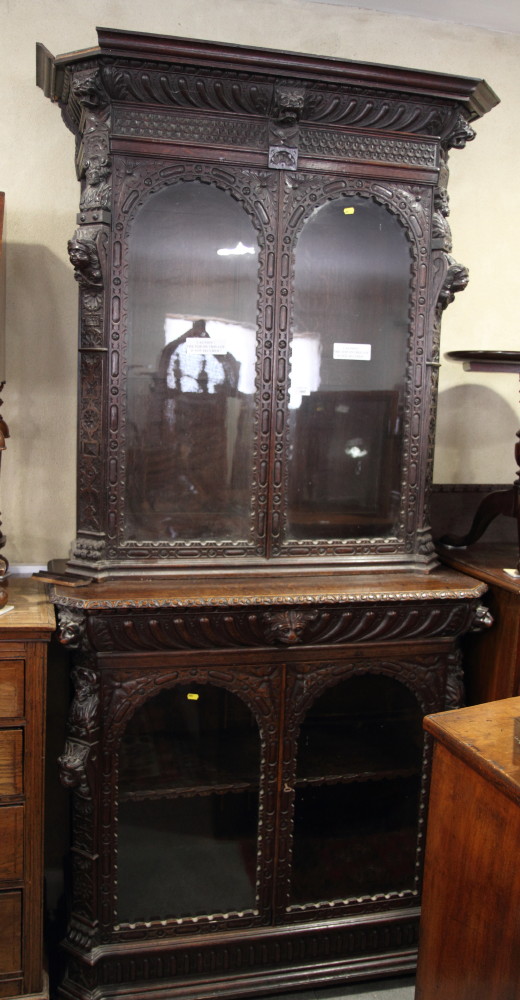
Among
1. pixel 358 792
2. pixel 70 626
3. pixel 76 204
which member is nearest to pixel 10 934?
pixel 70 626

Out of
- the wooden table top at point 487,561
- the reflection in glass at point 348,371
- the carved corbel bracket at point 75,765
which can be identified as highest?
the reflection in glass at point 348,371

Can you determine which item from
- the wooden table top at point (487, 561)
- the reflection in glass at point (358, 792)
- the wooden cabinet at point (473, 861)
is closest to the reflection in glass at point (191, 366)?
the reflection in glass at point (358, 792)

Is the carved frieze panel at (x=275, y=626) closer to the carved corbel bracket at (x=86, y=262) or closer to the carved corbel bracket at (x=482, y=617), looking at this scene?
the carved corbel bracket at (x=482, y=617)

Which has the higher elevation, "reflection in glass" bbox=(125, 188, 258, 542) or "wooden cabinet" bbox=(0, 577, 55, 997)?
"reflection in glass" bbox=(125, 188, 258, 542)

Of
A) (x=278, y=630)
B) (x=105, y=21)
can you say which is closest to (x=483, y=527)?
(x=278, y=630)

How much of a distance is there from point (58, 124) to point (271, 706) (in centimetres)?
183

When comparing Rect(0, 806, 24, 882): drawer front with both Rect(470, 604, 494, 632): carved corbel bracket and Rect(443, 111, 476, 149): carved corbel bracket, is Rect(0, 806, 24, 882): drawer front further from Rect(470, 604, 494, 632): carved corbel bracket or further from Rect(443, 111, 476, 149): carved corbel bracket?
Rect(443, 111, 476, 149): carved corbel bracket

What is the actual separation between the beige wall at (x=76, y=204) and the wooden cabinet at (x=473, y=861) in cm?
144

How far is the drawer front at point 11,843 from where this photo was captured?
196cm

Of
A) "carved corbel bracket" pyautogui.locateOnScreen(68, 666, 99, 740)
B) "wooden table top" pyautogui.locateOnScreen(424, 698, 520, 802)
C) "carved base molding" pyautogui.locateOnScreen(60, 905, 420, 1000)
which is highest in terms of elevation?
A: "wooden table top" pyautogui.locateOnScreen(424, 698, 520, 802)

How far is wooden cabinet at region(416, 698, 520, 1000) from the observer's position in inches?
54.5

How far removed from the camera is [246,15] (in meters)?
2.51

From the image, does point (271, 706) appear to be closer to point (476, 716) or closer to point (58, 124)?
point (476, 716)

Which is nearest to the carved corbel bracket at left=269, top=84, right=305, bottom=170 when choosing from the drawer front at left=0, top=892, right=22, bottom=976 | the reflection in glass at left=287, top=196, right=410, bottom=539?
the reflection in glass at left=287, top=196, right=410, bottom=539
